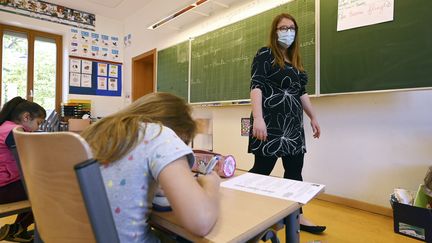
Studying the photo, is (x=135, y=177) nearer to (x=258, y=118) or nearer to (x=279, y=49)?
(x=258, y=118)

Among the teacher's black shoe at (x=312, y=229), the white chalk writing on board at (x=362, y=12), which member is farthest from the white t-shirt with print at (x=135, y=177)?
the white chalk writing on board at (x=362, y=12)

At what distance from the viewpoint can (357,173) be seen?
7.25ft

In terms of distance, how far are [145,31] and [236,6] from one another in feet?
7.13

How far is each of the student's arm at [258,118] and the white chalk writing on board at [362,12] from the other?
1.15 m

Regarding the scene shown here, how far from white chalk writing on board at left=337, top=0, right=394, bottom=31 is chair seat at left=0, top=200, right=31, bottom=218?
7.79 feet

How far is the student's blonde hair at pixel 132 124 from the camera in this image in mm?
582

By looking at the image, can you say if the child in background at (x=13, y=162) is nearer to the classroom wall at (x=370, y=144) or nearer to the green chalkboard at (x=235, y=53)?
the classroom wall at (x=370, y=144)

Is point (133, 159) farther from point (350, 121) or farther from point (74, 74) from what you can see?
point (74, 74)

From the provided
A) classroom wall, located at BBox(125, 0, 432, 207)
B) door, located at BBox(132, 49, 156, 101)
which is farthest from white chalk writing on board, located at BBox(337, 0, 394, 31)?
door, located at BBox(132, 49, 156, 101)

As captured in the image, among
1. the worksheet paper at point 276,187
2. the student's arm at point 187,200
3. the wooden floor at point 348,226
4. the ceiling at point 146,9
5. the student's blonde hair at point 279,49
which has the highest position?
the ceiling at point 146,9

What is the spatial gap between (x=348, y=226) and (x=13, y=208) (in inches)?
76.8

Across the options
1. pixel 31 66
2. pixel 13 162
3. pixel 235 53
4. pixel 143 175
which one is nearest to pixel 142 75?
pixel 31 66

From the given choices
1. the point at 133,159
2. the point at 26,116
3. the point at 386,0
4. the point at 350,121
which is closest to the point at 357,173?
the point at 350,121

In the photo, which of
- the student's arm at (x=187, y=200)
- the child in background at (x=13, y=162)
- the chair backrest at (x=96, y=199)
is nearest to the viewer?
the chair backrest at (x=96, y=199)
